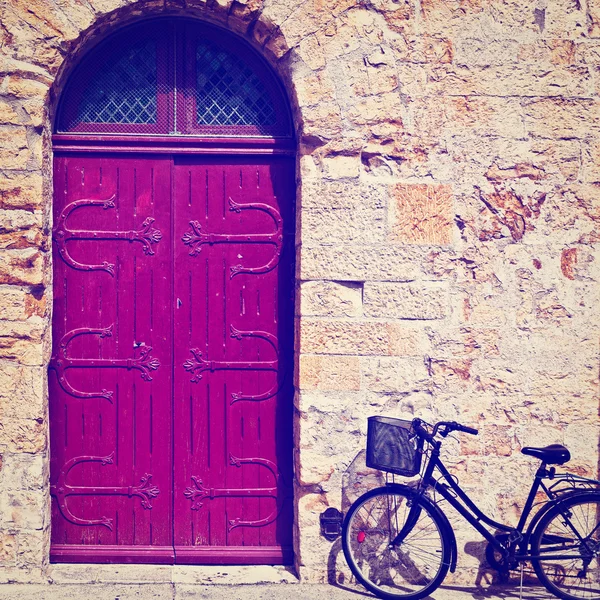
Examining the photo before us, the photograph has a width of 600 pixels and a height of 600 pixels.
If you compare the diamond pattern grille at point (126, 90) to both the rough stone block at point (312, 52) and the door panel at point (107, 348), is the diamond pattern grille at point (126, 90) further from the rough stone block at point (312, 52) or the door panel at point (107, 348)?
the rough stone block at point (312, 52)

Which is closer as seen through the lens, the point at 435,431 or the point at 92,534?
the point at 435,431

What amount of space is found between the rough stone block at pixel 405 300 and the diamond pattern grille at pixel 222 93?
1.26 meters

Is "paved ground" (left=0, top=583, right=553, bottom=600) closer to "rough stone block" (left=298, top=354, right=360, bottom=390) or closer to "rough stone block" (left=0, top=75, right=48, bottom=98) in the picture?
"rough stone block" (left=298, top=354, right=360, bottom=390)

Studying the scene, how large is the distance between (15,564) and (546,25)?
14.5 ft

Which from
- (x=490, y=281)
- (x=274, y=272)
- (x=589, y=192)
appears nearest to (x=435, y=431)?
(x=490, y=281)

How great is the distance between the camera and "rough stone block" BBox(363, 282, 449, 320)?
4727mm

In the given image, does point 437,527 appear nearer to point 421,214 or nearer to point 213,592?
point 213,592

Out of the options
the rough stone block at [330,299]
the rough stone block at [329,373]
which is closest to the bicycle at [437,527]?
the rough stone block at [329,373]

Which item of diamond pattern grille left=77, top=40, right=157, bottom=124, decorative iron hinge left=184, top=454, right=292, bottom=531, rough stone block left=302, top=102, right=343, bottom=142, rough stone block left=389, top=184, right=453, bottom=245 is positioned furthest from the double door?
rough stone block left=389, top=184, right=453, bottom=245

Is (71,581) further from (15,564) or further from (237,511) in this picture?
(237,511)

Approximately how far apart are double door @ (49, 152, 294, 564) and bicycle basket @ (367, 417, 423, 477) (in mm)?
684

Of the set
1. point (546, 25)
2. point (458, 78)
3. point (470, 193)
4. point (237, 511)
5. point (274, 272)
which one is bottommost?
point (237, 511)

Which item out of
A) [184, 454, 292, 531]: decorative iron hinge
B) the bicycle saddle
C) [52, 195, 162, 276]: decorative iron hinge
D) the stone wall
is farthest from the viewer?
[184, 454, 292, 531]: decorative iron hinge

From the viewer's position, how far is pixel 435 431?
4512 millimetres
